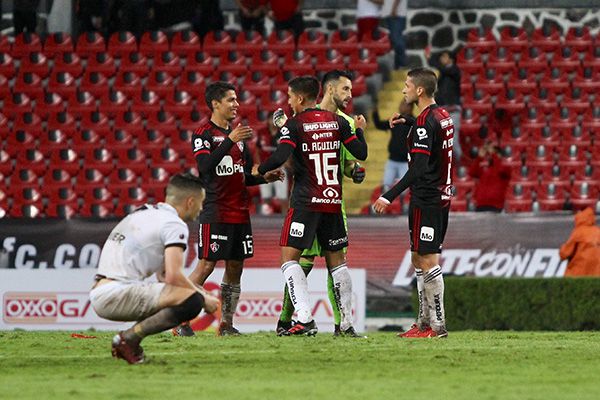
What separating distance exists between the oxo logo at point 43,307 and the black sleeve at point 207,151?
530 centimetres

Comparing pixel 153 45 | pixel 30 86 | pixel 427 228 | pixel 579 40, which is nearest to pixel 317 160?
pixel 427 228

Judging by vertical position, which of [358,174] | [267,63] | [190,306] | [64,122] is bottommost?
[190,306]

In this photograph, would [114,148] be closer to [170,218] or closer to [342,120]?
[342,120]

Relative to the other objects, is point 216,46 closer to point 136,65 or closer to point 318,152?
point 136,65

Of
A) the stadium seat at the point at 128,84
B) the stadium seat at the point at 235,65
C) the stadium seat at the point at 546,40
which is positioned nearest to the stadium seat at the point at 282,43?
the stadium seat at the point at 235,65

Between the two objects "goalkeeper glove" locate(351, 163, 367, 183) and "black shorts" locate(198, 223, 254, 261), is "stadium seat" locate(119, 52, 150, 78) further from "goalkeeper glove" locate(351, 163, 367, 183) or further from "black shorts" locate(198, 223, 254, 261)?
"goalkeeper glove" locate(351, 163, 367, 183)

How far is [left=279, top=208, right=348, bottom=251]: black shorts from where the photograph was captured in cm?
1191

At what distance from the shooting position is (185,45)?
924 inches

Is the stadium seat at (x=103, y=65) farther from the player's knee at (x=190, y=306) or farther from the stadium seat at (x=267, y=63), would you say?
the player's knee at (x=190, y=306)

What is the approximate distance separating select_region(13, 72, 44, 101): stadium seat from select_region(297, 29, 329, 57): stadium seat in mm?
4395

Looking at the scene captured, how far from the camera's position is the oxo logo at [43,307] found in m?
17.1

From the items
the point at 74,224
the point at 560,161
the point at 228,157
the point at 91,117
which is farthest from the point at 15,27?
the point at 228,157

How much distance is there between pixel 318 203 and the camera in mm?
11938

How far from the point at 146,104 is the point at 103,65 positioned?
1.10 meters
